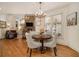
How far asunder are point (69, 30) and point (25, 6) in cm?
121

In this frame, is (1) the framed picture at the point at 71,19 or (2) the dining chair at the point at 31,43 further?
(2) the dining chair at the point at 31,43

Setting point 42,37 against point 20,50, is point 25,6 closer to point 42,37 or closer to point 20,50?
point 42,37

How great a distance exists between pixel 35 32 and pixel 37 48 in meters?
0.42

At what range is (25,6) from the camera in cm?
297

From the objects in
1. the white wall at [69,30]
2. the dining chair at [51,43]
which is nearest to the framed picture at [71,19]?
the white wall at [69,30]

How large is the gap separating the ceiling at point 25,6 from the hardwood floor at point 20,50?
2.33 ft

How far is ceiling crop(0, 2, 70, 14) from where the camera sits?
2930 mm

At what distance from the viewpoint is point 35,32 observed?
300 centimetres

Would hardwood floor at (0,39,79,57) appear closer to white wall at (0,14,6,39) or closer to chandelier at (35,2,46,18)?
white wall at (0,14,6,39)

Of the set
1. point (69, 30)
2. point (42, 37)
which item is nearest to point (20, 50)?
point (42, 37)

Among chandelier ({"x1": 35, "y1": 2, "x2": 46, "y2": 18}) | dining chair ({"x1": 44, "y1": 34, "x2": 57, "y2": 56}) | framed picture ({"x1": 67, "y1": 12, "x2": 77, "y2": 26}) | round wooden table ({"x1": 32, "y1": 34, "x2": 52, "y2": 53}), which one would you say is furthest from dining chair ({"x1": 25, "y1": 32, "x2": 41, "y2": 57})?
framed picture ({"x1": 67, "y1": 12, "x2": 77, "y2": 26})

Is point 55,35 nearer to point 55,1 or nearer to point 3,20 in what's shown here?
point 55,1

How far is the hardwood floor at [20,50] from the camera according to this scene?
9.78ft

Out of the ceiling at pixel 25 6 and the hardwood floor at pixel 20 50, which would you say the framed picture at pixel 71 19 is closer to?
the ceiling at pixel 25 6
